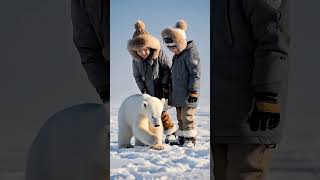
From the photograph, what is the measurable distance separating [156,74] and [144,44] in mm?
117

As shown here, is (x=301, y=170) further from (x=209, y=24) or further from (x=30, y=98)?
(x=30, y=98)

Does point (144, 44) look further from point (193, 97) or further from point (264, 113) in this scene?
point (264, 113)

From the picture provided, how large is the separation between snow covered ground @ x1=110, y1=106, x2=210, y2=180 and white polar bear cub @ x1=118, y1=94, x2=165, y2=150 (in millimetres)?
43

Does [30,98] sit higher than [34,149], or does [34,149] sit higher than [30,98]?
[30,98]

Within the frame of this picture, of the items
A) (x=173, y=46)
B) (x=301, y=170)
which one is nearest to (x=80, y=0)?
(x=173, y=46)

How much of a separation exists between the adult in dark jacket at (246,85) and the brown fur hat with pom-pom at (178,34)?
4.2 inches

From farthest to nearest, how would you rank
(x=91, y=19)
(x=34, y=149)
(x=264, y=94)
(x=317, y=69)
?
1. (x=317, y=69)
2. (x=34, y=149)
3. (x=91, y=19)
4. (x=264, y=94)

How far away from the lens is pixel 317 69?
2354 mm

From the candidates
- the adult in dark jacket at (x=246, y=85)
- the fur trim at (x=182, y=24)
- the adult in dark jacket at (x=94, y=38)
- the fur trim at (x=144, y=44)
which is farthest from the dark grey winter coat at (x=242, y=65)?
the adult in dark jacket at (x=94, y=38)

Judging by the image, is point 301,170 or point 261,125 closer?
point 261,125

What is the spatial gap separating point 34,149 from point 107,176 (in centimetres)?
36

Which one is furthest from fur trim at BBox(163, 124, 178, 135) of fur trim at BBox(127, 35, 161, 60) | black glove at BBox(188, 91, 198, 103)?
fur trim at BBox(127, 35, 161, 60)

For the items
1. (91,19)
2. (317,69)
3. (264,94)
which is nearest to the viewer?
(264,94)

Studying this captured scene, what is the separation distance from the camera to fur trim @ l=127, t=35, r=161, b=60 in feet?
6.55
